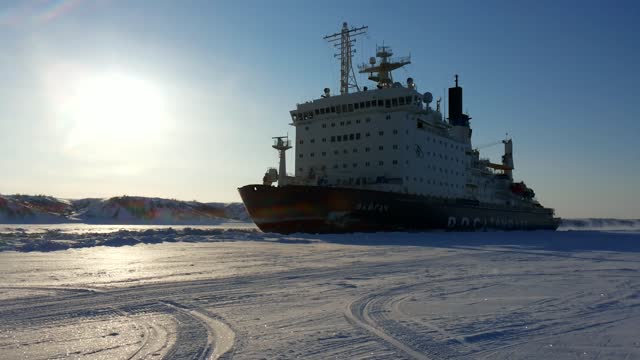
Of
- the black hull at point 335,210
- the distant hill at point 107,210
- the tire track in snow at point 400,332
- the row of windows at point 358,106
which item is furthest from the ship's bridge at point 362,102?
the distant hill at point 107,210


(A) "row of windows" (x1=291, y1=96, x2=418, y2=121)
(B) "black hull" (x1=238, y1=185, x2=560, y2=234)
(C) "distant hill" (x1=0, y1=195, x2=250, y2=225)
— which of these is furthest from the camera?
(C) "distant hill" (x1=0, y1=195, x2=250, y2=225)

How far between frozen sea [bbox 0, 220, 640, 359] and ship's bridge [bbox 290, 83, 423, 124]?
1995cm

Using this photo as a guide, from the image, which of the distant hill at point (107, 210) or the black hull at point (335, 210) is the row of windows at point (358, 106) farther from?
the distant hill at point (107, 210)

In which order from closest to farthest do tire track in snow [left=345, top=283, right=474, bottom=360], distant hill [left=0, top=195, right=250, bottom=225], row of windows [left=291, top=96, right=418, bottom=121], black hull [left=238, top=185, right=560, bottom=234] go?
tire track in snow [left=345, top=283, right=474, bottom=360] < black hull [left=238, top=185, right=560, bottom=234] < row of windows [left=291, top=96, right=418, bottom=121] < distant hill [left=0, top=195, right=250, bottom=225]

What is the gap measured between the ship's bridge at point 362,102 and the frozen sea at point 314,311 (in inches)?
786

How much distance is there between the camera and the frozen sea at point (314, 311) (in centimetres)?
427

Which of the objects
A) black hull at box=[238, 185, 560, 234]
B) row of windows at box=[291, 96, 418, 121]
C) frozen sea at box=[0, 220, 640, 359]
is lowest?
frozen sea at box=[0, 220, 640, 359]

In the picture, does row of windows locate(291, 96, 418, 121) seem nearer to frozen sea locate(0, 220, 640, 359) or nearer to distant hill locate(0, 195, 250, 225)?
frozen sea locate(0, 220, 640, 359)

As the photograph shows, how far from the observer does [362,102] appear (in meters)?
31.1

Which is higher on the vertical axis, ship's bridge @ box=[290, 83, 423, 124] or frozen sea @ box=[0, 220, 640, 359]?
ship's bridge @ box=[290, 83, 423, 124]

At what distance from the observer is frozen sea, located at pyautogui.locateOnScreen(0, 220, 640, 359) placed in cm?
427

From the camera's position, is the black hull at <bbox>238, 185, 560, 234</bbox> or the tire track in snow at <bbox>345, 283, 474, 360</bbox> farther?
the black hull at <bbox>238, 185, 560, 234</bbox>

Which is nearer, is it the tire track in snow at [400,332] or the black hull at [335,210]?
Answer: the tire track in snow at [400,332]

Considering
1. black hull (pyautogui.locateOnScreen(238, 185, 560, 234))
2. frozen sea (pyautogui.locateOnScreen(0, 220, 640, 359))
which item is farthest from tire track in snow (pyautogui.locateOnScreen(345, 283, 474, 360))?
black hull (pyautogui.locateOnScreen(238, 185, 560, 234))
